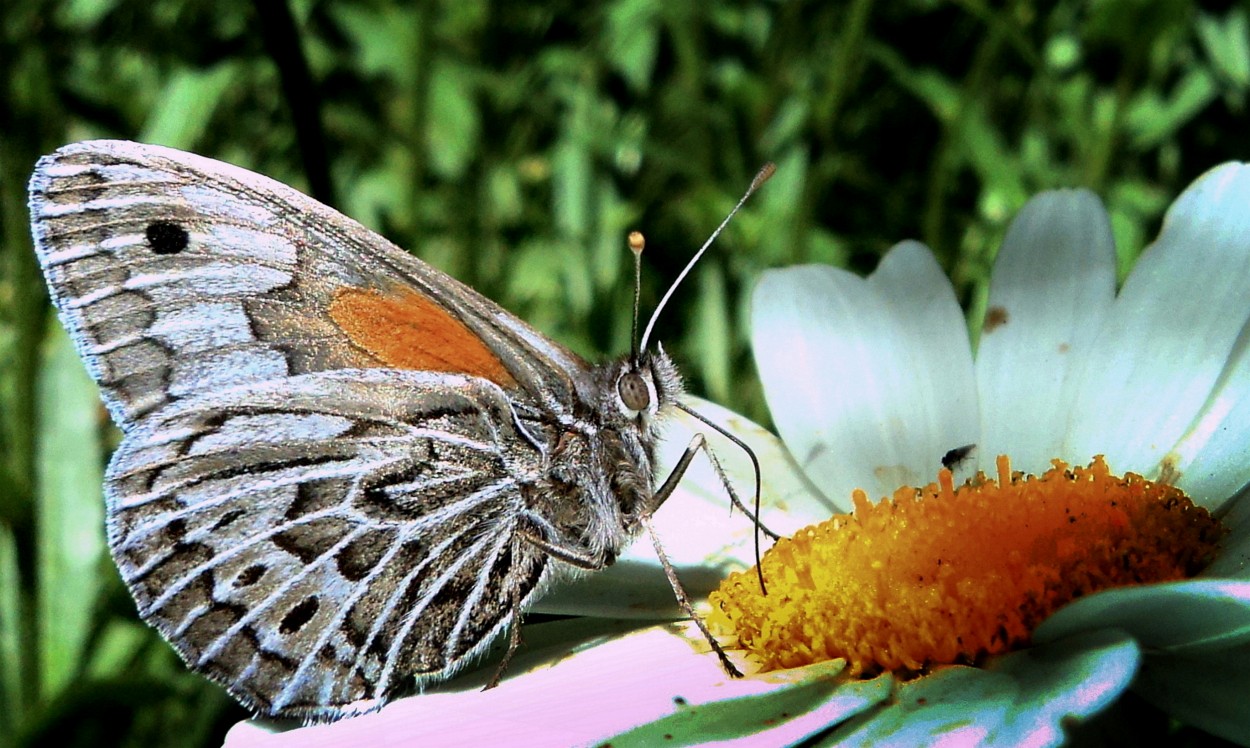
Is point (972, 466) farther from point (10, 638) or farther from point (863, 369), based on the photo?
point (10, 638)

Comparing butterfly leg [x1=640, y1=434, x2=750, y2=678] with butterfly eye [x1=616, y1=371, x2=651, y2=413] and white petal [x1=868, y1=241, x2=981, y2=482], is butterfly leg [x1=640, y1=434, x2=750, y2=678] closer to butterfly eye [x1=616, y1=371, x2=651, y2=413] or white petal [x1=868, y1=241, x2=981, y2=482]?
butterfly eye [x1=616, y1=371, x2=651, y2=413]

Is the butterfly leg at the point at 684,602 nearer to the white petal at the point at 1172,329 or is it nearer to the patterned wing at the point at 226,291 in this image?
the patterned wing at the point at 226,291

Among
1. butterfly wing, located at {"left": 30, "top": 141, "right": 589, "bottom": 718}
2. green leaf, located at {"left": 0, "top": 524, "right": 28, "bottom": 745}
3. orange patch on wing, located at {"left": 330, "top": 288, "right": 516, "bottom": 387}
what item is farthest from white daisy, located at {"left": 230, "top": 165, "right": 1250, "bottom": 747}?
green leaf, located at {"left": 0, "top": 524, "right": 28, "bottom": 745}

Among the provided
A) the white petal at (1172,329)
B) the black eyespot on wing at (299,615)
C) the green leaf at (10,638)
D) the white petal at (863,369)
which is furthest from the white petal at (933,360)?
the green leaf at (10,638)

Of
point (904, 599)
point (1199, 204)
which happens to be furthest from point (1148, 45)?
point (904, 599)

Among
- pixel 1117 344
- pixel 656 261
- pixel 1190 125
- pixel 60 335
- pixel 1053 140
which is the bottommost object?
pixel 1117 344

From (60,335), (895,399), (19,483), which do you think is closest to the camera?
(895,399)

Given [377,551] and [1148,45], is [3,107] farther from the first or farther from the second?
[1148,45]
